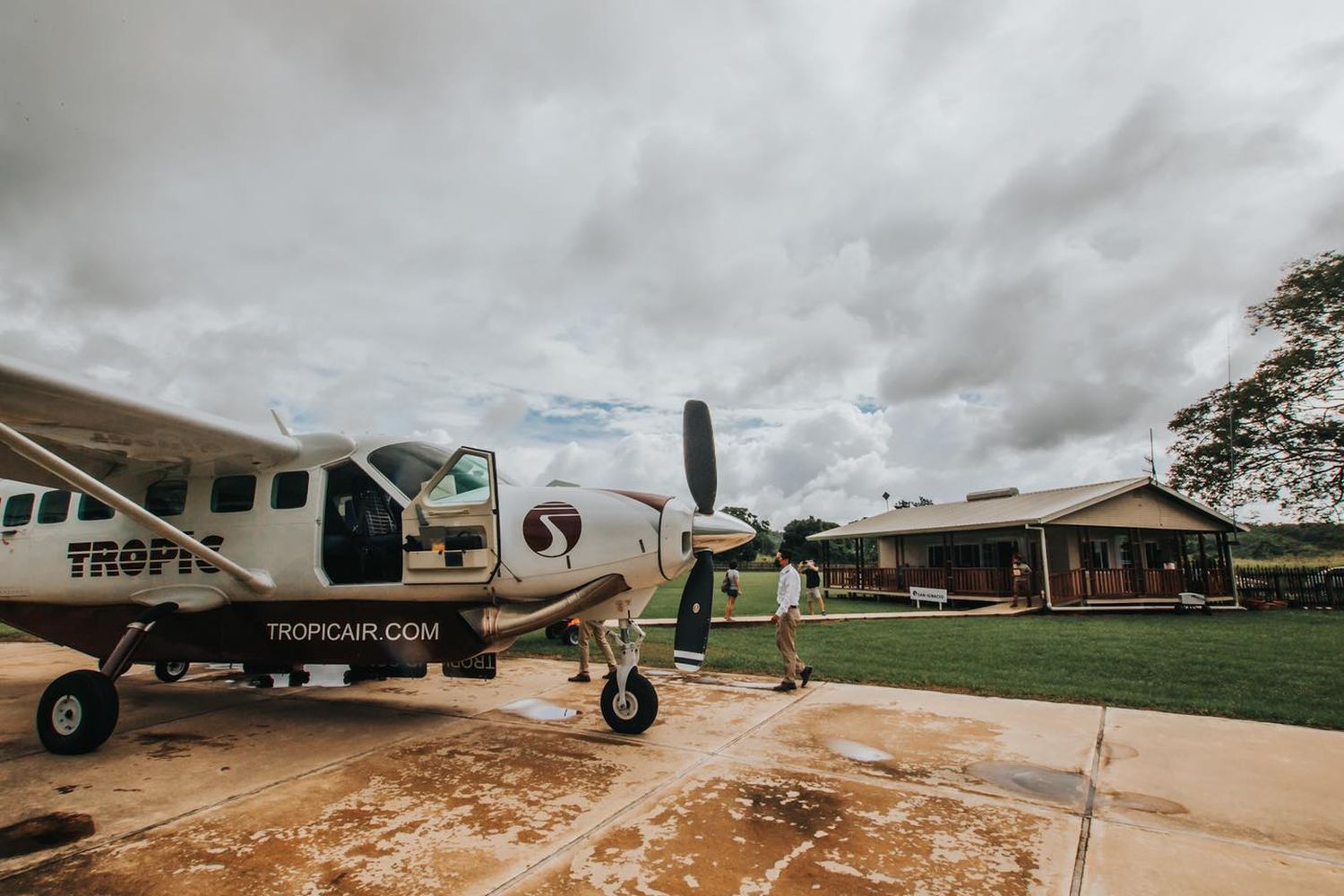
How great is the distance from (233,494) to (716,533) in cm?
475

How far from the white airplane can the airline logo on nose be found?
12 mm

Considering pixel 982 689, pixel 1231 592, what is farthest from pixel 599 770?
pixel 1231 592

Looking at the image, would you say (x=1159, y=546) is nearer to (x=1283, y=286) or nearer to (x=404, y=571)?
(x=1283, y=286)

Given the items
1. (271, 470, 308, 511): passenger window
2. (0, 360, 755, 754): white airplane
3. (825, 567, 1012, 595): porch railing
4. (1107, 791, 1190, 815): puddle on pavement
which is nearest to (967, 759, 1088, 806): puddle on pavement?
(1107, 791, 1190, 815): puddle on pavement

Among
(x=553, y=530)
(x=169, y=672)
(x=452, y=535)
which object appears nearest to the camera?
(x=553, y=530)

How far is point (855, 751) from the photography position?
5441mm

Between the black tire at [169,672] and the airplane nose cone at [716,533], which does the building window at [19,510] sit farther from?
the airplane nose cone at [716,533]

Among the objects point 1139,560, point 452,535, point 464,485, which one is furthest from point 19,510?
point 1139,560

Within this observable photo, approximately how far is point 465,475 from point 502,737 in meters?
2.38

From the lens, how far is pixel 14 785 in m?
4.74

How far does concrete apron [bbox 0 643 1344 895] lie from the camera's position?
10.8 feet

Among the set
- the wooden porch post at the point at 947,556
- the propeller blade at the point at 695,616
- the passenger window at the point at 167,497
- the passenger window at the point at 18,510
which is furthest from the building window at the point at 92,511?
the wooden porch post at the point at 947,556

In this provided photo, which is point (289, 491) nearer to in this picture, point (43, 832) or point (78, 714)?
point (78, 714)

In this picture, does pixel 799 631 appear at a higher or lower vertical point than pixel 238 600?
lower
